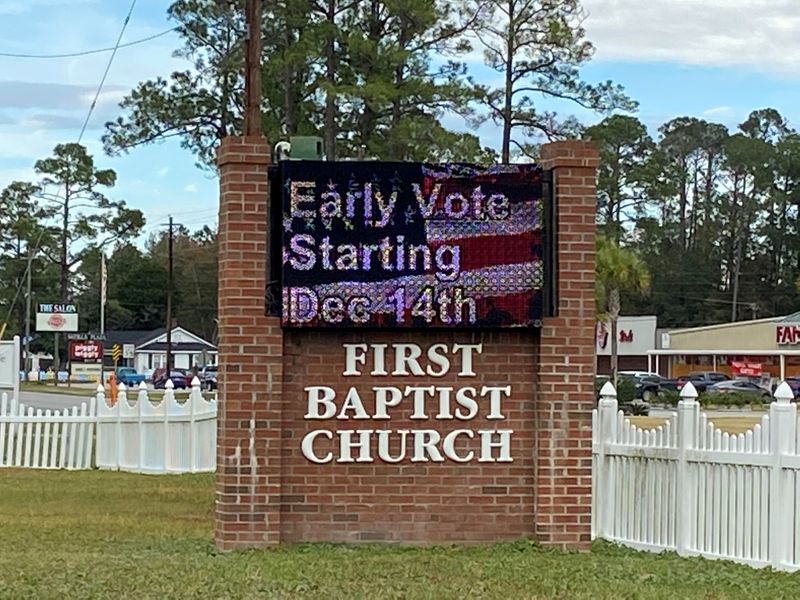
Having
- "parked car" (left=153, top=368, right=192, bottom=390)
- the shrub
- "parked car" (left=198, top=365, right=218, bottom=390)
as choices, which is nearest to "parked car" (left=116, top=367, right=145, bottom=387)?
"parked car" (left=153, top=368, right=192, bottom=390)

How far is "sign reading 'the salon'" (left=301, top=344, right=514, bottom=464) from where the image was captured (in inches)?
404

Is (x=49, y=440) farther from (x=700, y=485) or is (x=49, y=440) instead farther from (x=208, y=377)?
(x=208, y=377)

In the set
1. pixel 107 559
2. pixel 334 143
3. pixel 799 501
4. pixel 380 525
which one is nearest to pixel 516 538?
pixel 380 525

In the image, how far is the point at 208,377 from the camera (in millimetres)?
78250

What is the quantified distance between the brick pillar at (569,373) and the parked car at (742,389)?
146 feet

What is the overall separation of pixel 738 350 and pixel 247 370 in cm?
6604

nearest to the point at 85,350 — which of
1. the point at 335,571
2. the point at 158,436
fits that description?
the point at 158,436

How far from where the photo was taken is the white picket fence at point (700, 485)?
10.1m

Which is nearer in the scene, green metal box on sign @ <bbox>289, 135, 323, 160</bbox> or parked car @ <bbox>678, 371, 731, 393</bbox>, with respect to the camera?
green metal box on sign @ <bbox>289, 135, 323, 160</bbox>

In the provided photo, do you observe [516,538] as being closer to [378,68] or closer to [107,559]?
[107,559]

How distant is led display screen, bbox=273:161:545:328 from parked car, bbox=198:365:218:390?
2156 inches

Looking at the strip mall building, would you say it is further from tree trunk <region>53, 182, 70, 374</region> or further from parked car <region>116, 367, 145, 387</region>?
tree trunk <region>53, 182, 70, 374</region>

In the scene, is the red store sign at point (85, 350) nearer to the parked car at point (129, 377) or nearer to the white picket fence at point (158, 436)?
the parked car at point (129, 377)

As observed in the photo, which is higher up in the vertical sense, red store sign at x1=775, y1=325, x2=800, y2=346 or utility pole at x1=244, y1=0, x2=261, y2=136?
utility pole at x1=244, y1=0, x2=261, y2=136
